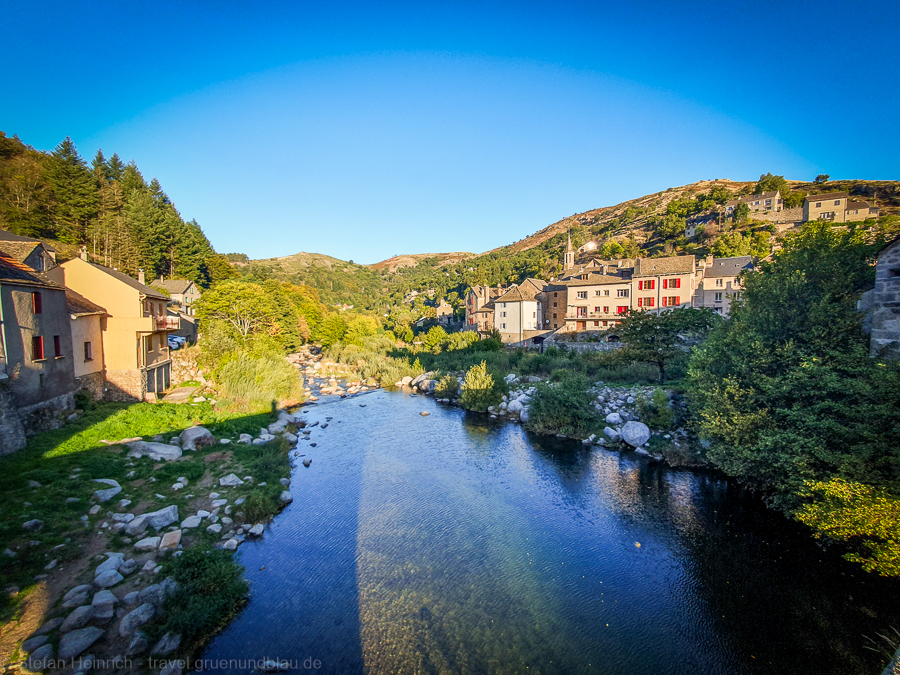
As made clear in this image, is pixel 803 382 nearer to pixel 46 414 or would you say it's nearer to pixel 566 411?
pixel 566 411

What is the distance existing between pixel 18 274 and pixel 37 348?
2.74 metres

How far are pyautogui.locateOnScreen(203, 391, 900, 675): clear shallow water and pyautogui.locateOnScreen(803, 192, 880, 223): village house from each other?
80930 millimetres

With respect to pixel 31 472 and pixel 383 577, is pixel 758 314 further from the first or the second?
pixel 31 472

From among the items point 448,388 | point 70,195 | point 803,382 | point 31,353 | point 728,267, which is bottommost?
point 448,388

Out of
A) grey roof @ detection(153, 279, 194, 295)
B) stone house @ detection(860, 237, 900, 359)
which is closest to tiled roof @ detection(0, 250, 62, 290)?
stone house @ detection(860, 237, 900, 359)

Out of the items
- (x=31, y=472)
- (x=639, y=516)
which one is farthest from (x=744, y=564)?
(x=31, y=472)

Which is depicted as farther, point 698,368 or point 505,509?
point 698,368

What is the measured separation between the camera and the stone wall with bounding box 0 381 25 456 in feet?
37.7

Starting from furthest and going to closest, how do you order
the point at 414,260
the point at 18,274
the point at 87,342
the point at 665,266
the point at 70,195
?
the point at 414,260 < the point at 665,266 < the point at 70,195 < the point at 87,342 < the point at 18,274

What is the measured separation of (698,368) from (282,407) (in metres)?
25.4

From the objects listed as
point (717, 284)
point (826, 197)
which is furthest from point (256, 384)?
point (826, 197)

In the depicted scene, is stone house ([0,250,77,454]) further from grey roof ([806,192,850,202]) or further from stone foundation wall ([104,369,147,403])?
grey roof ([806,192,850,202])

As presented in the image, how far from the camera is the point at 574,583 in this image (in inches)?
411

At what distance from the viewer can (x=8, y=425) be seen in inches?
459
